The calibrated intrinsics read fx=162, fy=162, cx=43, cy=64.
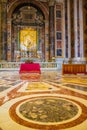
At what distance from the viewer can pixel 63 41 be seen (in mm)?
13195

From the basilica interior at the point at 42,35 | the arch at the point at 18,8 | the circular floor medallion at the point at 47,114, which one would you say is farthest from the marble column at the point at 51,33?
the circular floor medallion at the point at 47,114

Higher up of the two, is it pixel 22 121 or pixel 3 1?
pixel 3 1

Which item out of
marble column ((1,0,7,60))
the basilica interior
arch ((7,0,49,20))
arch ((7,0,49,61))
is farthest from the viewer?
arch ((7,0,49,20))

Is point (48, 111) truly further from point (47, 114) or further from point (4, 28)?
point (4, 28)

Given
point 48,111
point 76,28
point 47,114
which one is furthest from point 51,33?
point 47,114

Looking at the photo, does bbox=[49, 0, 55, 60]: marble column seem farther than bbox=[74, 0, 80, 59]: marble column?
Yes

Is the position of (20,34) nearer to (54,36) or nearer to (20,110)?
(54,36)

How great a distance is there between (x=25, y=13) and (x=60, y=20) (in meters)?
3.08

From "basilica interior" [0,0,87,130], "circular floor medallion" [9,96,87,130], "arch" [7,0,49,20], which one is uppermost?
"arch" [7,0,49,20]

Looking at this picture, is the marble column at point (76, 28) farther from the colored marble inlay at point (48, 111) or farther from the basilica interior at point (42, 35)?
the colored marble inlay at point (48, 111)

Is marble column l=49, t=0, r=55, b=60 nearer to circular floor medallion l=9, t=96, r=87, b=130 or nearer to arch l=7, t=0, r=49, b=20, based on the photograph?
arch l=7, t=0, r=49, b=20

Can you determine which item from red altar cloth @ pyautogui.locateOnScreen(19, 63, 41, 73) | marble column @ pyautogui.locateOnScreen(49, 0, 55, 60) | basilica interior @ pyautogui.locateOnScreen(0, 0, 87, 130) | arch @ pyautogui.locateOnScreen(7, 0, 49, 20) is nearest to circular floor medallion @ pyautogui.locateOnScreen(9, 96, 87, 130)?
red altar cloth @ pyautogui.locateOnScreen(19, 63, 41, 73)

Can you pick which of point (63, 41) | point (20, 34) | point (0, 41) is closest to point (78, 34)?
point (63, 41)

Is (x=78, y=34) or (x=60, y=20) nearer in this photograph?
(x=78, y=34)
